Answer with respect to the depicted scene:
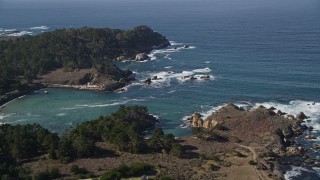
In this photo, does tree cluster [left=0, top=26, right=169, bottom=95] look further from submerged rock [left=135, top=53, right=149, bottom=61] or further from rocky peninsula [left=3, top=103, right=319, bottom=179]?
Result: rocky peninsula [left=3, top=103, right=319, bottom=179]

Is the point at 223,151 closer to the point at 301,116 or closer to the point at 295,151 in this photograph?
the point at 295,151

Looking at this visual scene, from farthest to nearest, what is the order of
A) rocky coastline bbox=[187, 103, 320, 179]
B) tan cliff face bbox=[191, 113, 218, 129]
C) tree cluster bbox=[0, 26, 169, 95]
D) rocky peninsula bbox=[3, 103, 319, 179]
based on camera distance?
1. tree cluster bbox=[0, 26, 169, 95]
2. tan cliff face bbox=[191, 113, 218, 129]
3. rocky coastline bbox=[187, 103, 320, 179]
4. rocky peninsula bbox=[3, 103, 319, 179]

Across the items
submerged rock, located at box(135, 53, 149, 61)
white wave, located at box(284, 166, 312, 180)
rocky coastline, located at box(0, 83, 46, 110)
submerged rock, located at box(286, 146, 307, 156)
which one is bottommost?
white wave, located at box(284, 166, 312, 180)

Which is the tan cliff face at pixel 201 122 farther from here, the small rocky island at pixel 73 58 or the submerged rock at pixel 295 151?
the small rocky island at pixel 73 58

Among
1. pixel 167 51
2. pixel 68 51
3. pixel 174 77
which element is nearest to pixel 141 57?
pixel 167 51

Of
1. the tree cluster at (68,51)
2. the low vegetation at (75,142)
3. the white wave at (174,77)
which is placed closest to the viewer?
the low vegetation at (75,142)

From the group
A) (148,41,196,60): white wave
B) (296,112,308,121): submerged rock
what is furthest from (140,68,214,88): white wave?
(296,112,308,121): submerged rock

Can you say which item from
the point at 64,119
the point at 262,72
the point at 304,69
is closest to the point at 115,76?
the point at 64,119

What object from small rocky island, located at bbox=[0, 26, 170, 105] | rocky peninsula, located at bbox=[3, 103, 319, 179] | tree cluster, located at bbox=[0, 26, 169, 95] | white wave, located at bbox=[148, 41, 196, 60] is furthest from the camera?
white wave, located at bbox=[148, 41, 196, 60]

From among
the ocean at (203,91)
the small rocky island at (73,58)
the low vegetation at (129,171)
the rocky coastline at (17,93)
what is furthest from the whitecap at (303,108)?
the rocky coastline at (17,93)

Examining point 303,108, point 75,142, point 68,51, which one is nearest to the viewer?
point 75,142
